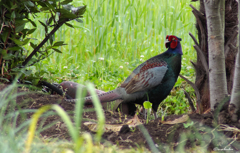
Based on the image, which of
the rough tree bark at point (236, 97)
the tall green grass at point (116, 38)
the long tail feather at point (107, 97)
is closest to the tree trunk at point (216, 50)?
the rough tree bark at point (236, 97)

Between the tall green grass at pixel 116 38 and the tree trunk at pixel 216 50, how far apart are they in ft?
7.31

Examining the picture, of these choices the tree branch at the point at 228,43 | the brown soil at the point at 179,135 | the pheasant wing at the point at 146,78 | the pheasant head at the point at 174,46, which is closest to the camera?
the brown soil at the point at 179,135

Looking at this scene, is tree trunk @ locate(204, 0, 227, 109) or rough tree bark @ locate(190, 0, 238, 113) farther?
rough tree bark @ locate(190, 0, 238, 113)

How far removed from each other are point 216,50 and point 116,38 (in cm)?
330

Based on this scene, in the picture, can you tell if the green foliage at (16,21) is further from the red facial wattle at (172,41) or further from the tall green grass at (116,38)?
the tall green grass at (116,38)

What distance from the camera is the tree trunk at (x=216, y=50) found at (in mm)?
2058

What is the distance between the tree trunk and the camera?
2058 mm

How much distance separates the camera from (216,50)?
6.81ft

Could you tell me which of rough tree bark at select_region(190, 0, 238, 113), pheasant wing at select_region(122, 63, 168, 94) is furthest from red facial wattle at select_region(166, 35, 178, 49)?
rough tree bark at select_region(190, 0, 238, 113)

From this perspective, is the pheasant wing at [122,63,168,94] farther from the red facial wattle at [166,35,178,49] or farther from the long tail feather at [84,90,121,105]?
the red facial wattle at [166,35,178,49]

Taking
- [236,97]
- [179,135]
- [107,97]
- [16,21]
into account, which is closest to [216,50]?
[236,97]

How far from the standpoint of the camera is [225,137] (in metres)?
1.81

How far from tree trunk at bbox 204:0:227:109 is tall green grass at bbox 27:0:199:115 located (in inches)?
87.8

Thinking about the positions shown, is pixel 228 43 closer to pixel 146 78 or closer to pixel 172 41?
pixel 172 41
